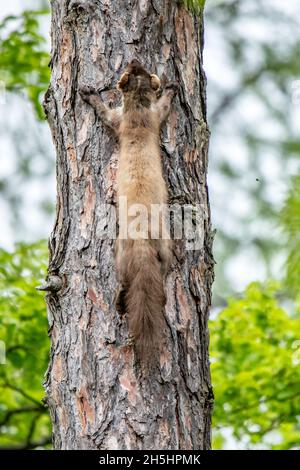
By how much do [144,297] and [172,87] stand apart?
138 centimetres

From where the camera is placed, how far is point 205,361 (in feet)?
13.7

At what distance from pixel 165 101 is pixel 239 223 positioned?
17.1ft

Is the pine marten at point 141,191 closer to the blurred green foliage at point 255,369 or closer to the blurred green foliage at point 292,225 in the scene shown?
the blurred green foliage at point 292,225

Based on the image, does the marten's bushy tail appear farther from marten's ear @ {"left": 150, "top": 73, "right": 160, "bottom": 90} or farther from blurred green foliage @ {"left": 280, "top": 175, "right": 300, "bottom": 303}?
blurred green foliage @ {"left": 280, "top": 175, "right": 300, "bottom": 303}

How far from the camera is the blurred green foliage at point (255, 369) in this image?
23.6ft

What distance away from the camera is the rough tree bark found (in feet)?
12.8

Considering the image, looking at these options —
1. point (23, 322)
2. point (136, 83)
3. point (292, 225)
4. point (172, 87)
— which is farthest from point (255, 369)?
point (292, 225)

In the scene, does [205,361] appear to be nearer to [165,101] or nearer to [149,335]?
[149,335]

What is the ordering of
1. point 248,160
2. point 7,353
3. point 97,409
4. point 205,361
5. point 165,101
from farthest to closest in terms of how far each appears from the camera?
point 248,160 < point 7,353 < point 165,101 < point 205,361 < point 97,409

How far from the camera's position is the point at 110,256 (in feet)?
13.7

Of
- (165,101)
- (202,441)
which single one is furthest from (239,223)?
(202,441)

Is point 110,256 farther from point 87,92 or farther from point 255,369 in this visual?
point 255,369

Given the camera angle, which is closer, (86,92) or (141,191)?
(141,191)

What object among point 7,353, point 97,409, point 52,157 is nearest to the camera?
point 97,409
